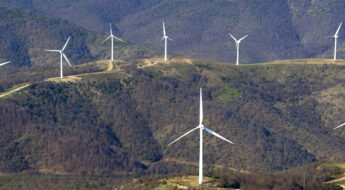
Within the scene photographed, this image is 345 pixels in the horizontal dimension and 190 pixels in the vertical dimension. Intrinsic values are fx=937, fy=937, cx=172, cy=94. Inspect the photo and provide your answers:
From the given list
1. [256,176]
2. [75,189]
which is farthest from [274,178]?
[75,189]

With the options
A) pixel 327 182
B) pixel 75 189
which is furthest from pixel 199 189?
pixel 75 189

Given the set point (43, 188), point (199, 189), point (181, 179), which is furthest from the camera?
point (43, 188)

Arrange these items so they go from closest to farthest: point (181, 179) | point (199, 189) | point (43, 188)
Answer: point (199, 189)
point (181, 179)
point (43, 188)

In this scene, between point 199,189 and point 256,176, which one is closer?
point 199,189

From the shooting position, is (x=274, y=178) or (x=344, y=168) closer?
(x=274, y=178)

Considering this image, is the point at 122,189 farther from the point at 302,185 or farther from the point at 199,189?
the point at 302,185

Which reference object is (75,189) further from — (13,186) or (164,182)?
(164,182)

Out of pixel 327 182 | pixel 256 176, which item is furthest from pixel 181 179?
pixel 327 182
